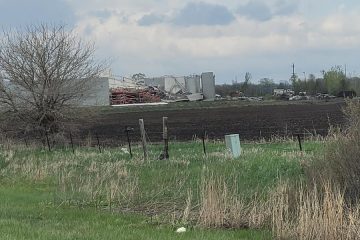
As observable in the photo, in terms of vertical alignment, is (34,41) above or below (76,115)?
above

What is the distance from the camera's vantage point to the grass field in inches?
364

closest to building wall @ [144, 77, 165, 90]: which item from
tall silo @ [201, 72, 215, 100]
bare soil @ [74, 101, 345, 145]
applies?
tall silo @ [201, 72, 215, 100]

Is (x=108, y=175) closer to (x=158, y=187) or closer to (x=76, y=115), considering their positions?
(x=158, y=187)

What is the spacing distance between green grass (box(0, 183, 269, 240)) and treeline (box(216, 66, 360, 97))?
403 ft

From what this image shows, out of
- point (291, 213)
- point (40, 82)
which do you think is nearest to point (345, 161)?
point (291, 213)

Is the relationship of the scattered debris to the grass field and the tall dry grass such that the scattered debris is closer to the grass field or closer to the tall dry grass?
the grass field

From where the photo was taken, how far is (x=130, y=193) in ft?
41.3

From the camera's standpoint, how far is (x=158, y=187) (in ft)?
46.7

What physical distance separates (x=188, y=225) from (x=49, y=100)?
24.4m

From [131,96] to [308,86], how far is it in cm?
5813

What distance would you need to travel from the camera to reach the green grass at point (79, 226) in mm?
8609

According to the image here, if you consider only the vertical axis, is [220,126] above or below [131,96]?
below

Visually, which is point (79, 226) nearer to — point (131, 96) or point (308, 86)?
point (131, 96)

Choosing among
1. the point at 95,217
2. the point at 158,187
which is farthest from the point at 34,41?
the point at 95,217
